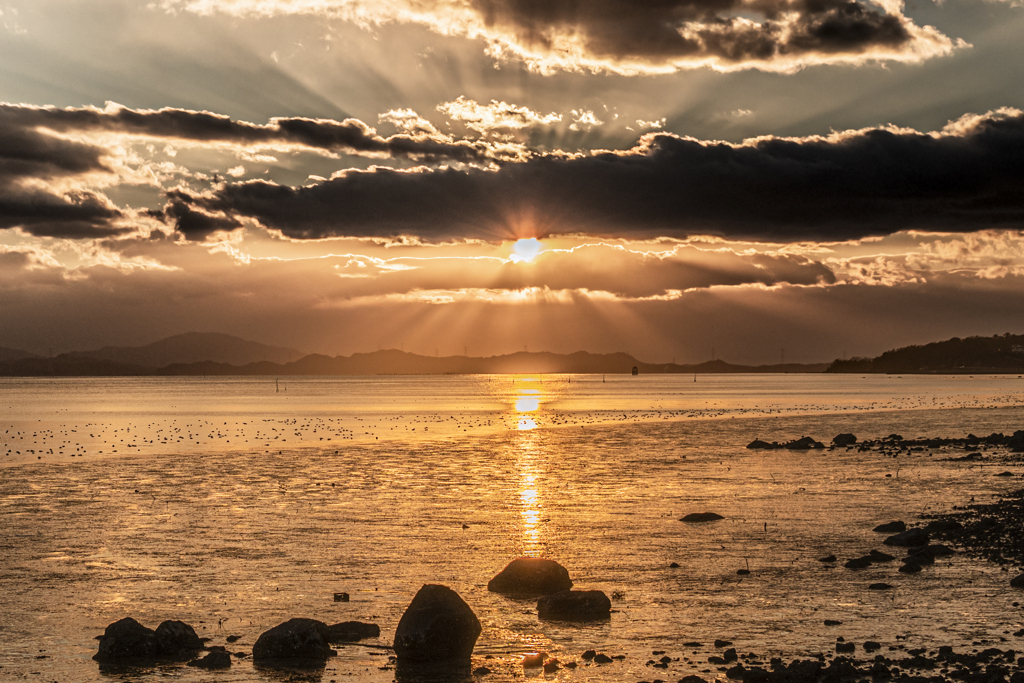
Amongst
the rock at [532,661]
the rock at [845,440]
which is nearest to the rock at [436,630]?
the rock at [532,661]

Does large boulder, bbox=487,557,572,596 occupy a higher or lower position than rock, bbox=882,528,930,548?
higher

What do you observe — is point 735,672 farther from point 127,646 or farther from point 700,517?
point 700,517

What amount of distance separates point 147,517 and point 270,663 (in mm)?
21228

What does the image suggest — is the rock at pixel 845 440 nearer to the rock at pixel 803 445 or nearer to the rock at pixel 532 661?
the rock at pixel 803 445

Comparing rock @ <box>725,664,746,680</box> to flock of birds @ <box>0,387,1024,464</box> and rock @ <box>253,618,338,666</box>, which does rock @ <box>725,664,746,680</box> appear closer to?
rock @ <box>253,618,338,666</box>

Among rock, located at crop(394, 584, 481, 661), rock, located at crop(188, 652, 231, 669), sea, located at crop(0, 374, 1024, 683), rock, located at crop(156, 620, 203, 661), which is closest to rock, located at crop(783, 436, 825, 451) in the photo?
sea, located at crop(0, 374, 1024, 683)

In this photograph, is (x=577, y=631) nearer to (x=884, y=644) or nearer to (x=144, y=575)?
(x=884, y=644)

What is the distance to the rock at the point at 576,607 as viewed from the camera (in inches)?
835

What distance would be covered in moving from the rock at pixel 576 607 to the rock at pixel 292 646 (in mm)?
5397

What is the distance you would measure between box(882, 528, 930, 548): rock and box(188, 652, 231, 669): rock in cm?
2191

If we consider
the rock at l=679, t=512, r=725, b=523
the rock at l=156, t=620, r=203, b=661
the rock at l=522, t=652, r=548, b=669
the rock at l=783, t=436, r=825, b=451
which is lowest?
the rock at l=783, t=436, r=825, b=451

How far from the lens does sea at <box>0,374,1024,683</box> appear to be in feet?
63.5

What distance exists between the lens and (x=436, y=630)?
1845cm

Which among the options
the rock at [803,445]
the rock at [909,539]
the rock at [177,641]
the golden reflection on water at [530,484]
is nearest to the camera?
the rock at [177,641]
